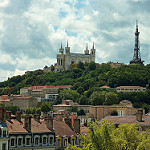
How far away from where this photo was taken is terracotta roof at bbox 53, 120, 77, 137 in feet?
175

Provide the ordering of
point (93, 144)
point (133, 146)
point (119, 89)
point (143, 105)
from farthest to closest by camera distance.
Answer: point (119, 89), point (143, 105), point (133, 146), point (93, 144)

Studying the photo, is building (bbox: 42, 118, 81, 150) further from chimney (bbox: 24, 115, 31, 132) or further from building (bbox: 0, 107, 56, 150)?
chimney (bbox: 24, 115, 31, 132)

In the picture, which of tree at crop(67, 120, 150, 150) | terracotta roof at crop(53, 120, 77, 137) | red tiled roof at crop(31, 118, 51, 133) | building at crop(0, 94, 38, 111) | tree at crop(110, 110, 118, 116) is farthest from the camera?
building at crop(0, 94, 38, 111)

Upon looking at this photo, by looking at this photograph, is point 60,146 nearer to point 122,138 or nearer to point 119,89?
point 122,138

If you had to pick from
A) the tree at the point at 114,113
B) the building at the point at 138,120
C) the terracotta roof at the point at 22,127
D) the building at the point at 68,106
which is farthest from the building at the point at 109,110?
the terracotta roof at the point at 22,127

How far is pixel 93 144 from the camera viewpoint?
4144cm

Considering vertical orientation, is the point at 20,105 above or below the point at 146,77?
below

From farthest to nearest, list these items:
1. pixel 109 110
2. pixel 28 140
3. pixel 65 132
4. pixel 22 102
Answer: pixel 22 102 < pixel 109 110 < pixel 65 132 < pixel 28 140

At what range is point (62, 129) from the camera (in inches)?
2144

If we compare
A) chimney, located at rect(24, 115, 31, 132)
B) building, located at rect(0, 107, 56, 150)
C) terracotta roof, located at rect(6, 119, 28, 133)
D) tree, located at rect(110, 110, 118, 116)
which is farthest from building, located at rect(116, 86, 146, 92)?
chimney, located at rect(24, 115, 31, 132)

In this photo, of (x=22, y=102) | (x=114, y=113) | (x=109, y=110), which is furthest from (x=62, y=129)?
(x=22, y=102)

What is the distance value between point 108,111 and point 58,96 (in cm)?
5156

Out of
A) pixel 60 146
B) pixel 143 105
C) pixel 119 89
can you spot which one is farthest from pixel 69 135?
pixel 119 89

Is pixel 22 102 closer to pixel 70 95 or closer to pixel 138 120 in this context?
pixel 70 95
